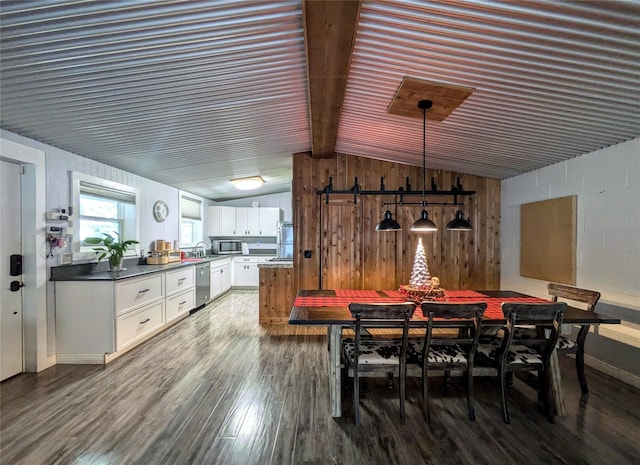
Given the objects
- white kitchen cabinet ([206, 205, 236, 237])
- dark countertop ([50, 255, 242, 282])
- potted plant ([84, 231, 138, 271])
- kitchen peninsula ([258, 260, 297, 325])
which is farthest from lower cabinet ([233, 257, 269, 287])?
potted plant ([84, 231, 138, 271])

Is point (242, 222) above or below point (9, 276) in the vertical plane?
above

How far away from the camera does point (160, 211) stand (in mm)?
5215

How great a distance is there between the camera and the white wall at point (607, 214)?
2.78m

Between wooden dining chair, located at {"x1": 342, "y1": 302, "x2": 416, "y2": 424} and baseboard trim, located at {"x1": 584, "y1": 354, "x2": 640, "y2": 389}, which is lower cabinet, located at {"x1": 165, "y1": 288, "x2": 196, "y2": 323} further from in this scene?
baseboard trim, located at {"x1": 584, "y1": 354, "x2": 640, "y2": 389}

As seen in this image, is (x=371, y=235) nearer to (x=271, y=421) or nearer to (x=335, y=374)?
(x=335, y=374)

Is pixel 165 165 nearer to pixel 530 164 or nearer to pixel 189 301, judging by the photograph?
pixel 189 301

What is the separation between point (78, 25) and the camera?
1.56 m

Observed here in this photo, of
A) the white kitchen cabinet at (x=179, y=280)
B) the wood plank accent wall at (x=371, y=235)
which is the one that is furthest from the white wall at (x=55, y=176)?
the wood plank accent wall at (x=371, y=235)

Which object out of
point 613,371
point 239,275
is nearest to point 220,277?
point 239,275

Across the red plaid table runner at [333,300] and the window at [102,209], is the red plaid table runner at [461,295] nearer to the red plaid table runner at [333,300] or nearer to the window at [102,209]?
the red plaid table runner at [333,300]

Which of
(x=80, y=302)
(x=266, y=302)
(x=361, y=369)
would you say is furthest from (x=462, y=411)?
(x=80, y=302)

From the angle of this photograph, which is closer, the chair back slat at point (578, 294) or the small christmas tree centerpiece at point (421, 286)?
the chair back slat at point (578, 294)

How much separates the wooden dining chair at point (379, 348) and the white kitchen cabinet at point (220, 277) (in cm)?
437

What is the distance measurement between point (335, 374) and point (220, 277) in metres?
4.87
